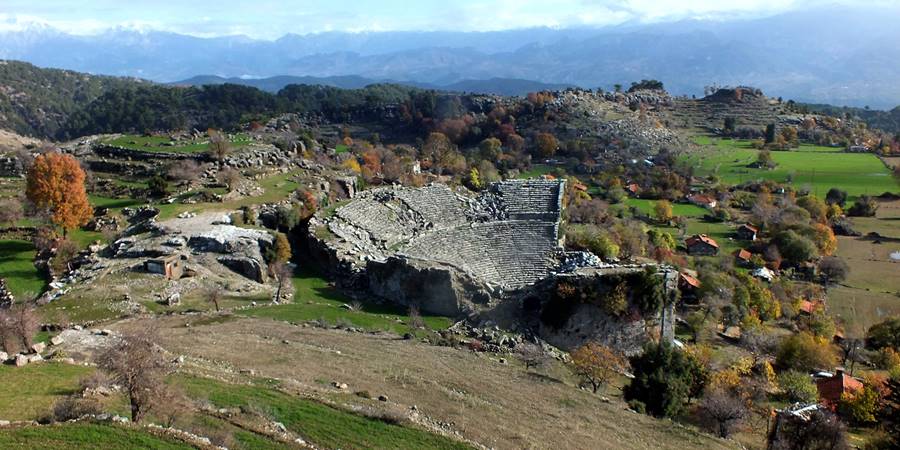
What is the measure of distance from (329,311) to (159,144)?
2814cm

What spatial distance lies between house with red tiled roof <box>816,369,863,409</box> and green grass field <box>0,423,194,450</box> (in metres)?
24.3

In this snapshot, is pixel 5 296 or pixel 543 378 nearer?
pixel 543 378

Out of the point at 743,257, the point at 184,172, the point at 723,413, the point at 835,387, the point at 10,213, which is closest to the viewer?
the point at 723,413

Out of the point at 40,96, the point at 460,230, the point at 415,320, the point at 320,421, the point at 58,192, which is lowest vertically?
the point at 415,320

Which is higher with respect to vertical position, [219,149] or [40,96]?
[40,96]

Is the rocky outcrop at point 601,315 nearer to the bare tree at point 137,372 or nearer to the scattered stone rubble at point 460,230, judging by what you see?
the scattered stone rubble at point 460,230

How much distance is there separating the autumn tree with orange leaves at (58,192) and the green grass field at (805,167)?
7193 cm

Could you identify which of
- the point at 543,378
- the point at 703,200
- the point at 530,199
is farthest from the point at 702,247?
the point at 543,378

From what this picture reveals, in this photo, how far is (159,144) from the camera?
4734 centimetres

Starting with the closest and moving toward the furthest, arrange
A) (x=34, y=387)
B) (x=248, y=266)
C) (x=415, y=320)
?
(x=34, y=387) → (x=415, y=320) → (x=248, y=266)

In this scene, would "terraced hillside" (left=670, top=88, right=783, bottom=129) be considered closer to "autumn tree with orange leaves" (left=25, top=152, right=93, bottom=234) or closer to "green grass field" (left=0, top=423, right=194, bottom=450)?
"autumn tree with orange leaves" (left=25, top=152, right=93, bottom=234)

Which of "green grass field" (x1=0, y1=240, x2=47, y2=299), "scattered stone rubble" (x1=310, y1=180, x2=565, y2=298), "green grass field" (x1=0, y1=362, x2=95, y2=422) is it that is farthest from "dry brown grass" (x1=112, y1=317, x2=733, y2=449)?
"scattered stone rubble" (x1=310, y1=180, x2=565, y2=298)

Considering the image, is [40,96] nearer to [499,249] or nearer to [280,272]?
[280,272]

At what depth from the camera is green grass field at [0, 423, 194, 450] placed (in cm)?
1091
